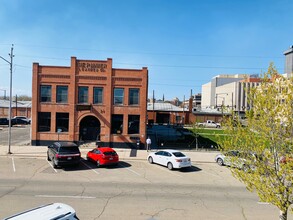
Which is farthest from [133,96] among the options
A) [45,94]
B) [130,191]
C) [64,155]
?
[130,191]

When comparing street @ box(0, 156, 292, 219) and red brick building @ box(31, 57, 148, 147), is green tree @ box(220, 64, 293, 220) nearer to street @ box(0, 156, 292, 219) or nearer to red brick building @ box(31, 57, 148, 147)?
street @ box(0, 156, 292, 219)

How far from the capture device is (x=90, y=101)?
24406mm

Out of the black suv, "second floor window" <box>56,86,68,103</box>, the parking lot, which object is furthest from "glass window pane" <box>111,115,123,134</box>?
the black suv

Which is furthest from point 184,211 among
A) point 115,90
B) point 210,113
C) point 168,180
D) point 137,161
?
point 210,113

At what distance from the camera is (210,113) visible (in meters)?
64.1

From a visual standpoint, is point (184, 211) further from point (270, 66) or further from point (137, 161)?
point (137, 161)

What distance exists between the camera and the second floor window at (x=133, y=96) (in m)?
24.7

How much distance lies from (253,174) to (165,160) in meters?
11.4

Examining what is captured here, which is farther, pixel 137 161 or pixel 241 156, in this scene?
pixel 137 161

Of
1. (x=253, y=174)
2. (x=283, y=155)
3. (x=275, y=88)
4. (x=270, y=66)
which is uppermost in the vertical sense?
(x=270, y=66)

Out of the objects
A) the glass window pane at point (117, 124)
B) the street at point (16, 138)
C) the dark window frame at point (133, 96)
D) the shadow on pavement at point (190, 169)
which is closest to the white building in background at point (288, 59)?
the dark window frame at point (133, 96)

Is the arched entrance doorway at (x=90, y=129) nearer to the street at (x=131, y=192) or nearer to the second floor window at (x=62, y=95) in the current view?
the second floor window at (x=62, y=95)

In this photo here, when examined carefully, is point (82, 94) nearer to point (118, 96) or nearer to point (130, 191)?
point (118, 96)

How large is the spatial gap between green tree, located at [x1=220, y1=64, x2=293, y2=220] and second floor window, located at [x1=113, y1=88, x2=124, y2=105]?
63.5ft
